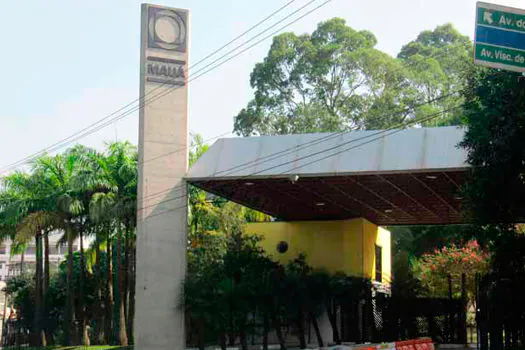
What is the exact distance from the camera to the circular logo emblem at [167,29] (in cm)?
3219

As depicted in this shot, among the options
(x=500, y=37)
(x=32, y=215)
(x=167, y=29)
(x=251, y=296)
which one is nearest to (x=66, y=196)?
(x=32, y=215)

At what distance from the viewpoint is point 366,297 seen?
112 ft

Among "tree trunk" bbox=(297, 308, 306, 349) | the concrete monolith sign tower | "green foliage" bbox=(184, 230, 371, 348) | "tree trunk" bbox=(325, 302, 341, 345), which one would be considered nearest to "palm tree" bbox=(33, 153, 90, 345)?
"green foliage" bbox=(184, 230, 371, 348)

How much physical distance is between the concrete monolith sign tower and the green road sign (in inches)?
765

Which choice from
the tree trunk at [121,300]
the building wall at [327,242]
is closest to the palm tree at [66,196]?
the tree trunk at [121,300]

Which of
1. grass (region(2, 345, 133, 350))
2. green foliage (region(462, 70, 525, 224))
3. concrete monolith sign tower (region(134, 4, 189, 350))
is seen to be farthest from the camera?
grass (region(2, 345, 133, 350))

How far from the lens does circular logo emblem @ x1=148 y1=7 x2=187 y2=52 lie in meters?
32.2

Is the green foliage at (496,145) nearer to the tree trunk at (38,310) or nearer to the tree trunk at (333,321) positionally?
the tree trunk at (333,321)

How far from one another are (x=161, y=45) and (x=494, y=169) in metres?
15.2

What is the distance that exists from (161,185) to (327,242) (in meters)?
10.6

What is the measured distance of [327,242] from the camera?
3938 cm

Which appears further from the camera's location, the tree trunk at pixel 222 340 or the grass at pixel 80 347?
the grass at pixel 80 347

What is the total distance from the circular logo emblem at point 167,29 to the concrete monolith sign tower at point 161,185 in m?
0.04

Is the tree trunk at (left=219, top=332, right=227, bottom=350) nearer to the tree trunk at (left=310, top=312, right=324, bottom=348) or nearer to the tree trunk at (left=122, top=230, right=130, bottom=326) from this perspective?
the tree trunk at (left=310, top=312, right=324, bottom=348)
